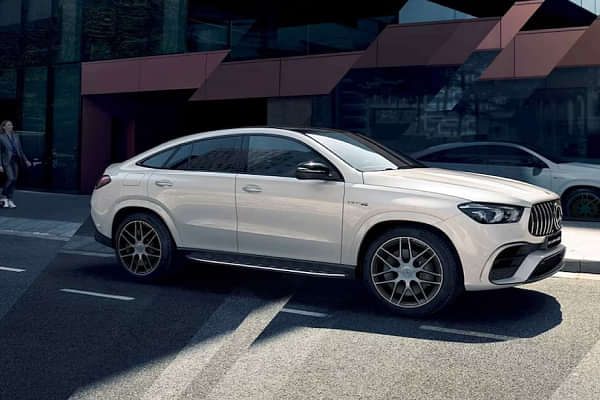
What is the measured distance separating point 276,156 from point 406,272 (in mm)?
1687

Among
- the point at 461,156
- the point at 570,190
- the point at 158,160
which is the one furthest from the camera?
the point at 461,156

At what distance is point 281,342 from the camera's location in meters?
5.33

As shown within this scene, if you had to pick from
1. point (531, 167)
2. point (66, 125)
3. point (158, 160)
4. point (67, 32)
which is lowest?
point (158, 160)

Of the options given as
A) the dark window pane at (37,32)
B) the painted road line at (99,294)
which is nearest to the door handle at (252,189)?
the painted road line at (99,294)

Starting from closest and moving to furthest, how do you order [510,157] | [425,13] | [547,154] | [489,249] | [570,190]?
[489,249] → [570,190] → [547,154] → [510,157] → [425,13]

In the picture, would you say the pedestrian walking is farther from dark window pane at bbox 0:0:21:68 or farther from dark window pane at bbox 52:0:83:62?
dark window pane at bbox 0:0:21:68

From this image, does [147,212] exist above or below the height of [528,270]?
above

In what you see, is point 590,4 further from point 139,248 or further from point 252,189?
point 139,248

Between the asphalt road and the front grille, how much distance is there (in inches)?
27.2

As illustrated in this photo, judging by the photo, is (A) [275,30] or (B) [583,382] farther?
(A) [275,30]

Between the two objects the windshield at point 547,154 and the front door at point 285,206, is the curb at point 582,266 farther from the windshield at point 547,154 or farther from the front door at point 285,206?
the windshield at point 547,154

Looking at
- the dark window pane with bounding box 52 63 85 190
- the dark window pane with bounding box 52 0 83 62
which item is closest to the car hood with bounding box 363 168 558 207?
the dark window pane with bounding box 52 63 85 190

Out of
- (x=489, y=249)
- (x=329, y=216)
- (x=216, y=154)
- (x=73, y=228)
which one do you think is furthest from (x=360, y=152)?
(x=73, y=228)

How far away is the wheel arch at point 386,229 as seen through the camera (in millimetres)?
5934
